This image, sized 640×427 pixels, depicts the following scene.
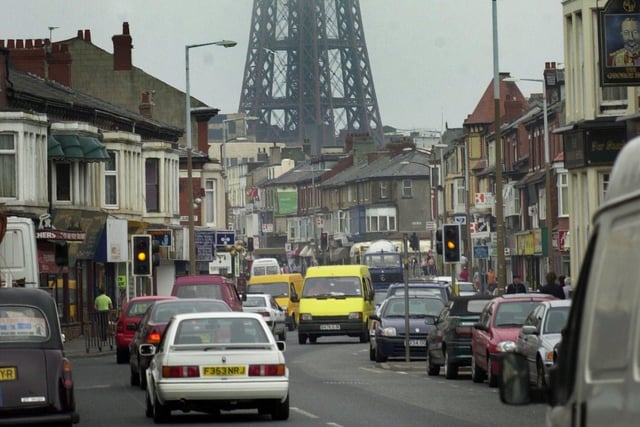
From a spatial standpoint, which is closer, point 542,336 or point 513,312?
point 542,336

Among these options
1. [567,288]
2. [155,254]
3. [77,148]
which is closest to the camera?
[567,288]

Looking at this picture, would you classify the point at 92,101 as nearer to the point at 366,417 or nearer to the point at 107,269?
the point at 107,269

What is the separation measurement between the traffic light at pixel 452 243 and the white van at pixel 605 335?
32133 millimetres

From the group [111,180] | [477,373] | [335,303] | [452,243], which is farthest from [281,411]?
[111,180]

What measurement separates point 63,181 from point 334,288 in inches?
546

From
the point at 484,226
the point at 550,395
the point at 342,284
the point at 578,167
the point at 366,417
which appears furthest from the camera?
the point at 484,226

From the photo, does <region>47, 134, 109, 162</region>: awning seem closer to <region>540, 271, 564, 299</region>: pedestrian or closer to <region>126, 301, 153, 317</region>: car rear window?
<region>126, 301, 153, 317</region>: car rear window

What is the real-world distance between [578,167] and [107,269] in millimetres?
28865

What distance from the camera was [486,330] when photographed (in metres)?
28.1

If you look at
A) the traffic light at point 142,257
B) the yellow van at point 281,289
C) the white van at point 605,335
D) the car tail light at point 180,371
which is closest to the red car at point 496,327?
the car tail light at point 180,371

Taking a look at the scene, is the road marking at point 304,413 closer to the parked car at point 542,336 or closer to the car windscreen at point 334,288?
the parked car at point 542,336

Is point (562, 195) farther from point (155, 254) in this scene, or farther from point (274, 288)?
point (155, 254)

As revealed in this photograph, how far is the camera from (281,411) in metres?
21.0

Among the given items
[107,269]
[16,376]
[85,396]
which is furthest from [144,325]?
[107,269]
